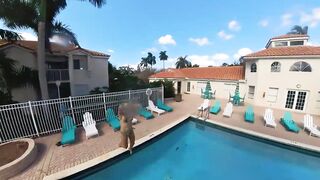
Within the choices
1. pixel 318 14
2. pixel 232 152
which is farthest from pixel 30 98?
pixel 318 14

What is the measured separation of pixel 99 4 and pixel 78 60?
8.36m

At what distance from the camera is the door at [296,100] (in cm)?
1433

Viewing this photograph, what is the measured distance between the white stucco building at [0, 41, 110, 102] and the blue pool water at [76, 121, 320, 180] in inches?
460

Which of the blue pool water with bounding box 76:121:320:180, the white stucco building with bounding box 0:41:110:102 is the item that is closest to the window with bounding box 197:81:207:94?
the white stucco building with bounding box 0:41:110:102

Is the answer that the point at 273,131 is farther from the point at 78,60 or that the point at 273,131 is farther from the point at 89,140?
the point at 78,60

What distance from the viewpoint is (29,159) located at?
605 cm

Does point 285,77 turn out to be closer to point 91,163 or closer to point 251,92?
point 251,92

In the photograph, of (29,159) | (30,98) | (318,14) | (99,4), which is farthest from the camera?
(30,98)

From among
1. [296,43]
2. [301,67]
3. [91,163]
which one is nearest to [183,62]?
[296,43]

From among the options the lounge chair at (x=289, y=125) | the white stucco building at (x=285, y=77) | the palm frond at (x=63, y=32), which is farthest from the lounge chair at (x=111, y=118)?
the white stucco building at (x=285, y=77)

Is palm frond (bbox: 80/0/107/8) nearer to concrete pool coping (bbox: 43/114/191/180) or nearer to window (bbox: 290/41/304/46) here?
concrete pool coping (bbox: 43/114/191/180)

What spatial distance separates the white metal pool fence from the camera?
765 centimetres

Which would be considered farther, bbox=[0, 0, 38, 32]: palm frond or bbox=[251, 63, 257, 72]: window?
bbox=[251, 63, 257, 72]: window

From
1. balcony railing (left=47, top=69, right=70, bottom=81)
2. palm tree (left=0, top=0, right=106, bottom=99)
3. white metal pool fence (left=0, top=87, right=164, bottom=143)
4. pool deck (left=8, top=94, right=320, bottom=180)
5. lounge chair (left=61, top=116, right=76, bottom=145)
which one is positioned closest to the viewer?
pool deck (left=8, top=94, right=320, bottom=180)
